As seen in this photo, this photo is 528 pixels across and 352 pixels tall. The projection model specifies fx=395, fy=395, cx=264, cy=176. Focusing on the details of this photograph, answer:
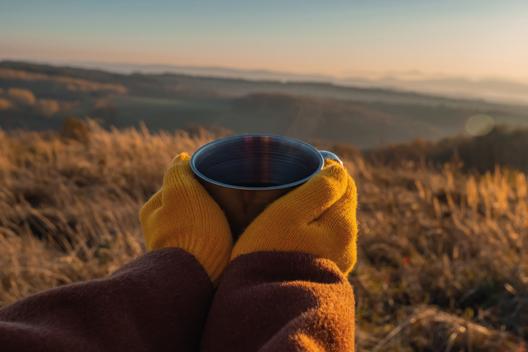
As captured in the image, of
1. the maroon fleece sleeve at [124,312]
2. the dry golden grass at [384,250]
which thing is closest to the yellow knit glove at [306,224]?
the maroon fleece sleeve at [124,312]

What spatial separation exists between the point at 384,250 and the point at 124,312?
3.17 metres

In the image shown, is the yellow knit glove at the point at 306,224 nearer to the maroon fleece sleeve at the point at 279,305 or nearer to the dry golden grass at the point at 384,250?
the maroon fleece sleeve at the point at 279,305

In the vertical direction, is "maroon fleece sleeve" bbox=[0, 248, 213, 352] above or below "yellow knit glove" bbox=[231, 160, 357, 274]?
below

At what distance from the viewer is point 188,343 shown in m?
1.06

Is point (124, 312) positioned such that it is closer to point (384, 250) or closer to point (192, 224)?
point (192, 224)

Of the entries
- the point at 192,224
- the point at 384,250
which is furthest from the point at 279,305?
the point at 384,250

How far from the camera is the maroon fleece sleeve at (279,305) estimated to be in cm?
91

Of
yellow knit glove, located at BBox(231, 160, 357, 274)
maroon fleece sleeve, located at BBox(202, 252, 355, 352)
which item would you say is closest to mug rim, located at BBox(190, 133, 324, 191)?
yellow knit glove, located at BBox(231, 160, 357, 274)

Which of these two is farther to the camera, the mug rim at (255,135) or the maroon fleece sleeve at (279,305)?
the mug rim at (255,135)

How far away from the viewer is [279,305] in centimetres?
97

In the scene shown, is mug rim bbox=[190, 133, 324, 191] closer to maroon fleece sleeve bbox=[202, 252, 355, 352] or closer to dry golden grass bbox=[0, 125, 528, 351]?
maroon fleece sleeve bbox=[202, 252, 355, 352]

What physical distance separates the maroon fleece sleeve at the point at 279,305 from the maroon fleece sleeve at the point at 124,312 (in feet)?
0.22

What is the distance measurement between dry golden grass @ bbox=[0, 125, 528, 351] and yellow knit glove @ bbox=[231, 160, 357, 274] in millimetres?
1719

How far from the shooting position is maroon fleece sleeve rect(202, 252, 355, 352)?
0.91m
